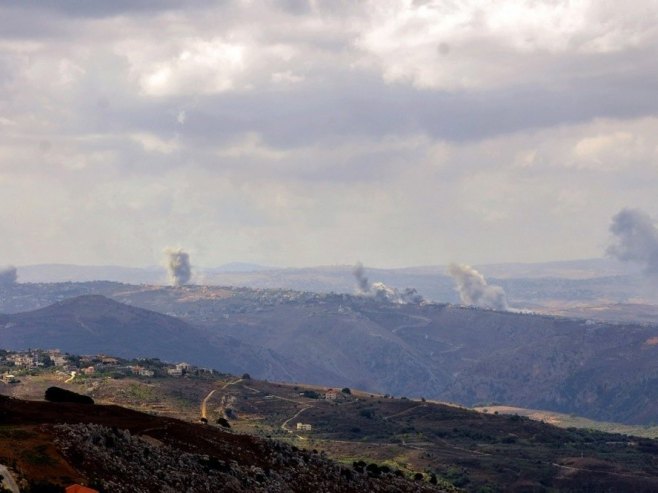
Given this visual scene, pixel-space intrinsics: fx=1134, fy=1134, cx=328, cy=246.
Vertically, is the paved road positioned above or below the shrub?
above

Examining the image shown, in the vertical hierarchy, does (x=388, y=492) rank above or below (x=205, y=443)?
below

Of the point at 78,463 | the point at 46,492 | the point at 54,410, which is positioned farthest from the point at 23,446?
the point at 54,410

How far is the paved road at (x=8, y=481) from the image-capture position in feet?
274

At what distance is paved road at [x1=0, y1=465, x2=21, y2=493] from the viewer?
83.5m

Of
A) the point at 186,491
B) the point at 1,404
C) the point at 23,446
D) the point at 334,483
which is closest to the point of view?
the point at 23,446

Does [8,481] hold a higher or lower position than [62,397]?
higher

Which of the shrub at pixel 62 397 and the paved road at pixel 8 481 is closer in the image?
the paved road at pixel 8 481

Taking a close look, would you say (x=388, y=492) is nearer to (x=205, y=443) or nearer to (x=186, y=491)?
(x=205, y=443)

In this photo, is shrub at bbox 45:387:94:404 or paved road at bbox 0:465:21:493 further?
Answer: shrub at bbox 45:387:94:404

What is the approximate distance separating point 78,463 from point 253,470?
3006cm

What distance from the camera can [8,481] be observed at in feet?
278

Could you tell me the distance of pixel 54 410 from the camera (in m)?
126

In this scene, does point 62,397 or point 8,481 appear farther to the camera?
point 62,397

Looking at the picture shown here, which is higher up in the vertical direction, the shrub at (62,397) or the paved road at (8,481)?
the paved road at (8,481)
